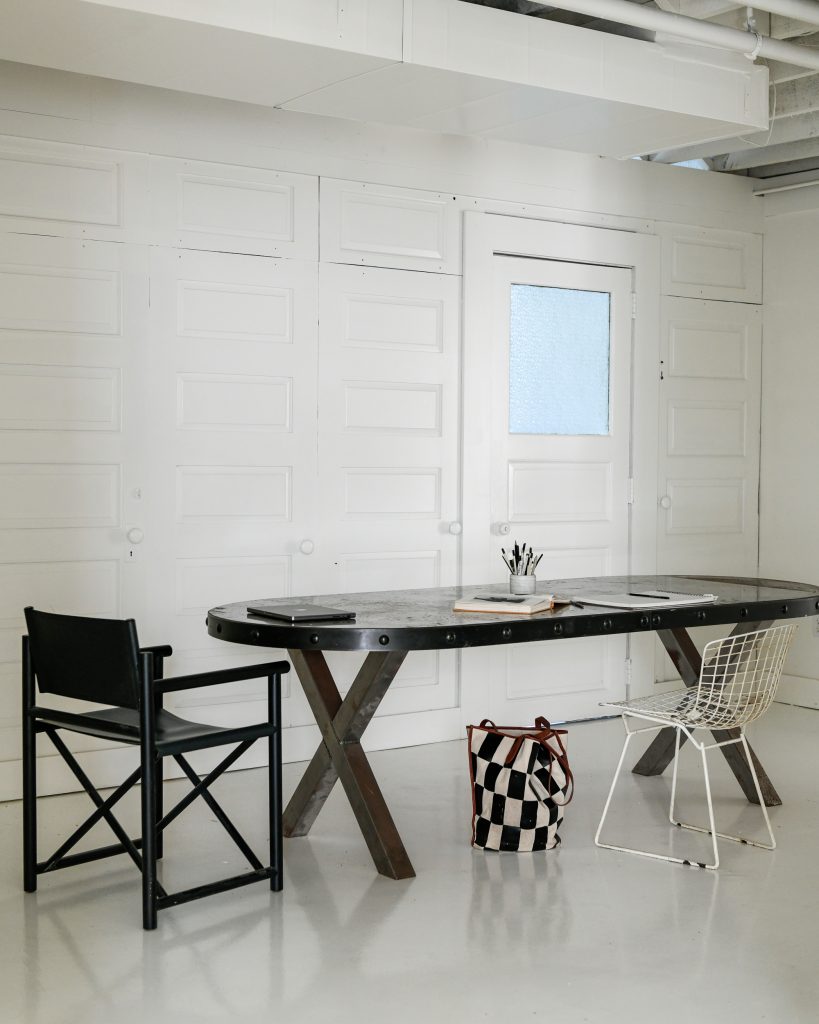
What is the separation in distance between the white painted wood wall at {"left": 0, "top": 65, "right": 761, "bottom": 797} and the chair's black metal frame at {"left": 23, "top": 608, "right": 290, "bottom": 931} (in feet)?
3.29

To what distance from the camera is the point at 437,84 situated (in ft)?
13.9

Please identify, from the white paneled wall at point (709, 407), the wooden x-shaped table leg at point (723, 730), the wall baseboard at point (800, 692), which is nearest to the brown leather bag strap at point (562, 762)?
the wooden x-shaped table leg at point (723, 730)

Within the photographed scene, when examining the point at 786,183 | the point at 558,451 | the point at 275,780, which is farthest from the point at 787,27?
the point at 275,780

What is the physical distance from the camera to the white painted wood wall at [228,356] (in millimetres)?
4598

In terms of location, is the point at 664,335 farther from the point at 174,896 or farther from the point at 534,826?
the point at 174,896

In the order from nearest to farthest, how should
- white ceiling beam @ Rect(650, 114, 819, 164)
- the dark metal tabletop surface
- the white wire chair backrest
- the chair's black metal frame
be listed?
the chair's black metal frame < the dark metal tabletop surface < the white wire chair backrest < white ceiling beam @ Rect(650, 114, 819, 164)

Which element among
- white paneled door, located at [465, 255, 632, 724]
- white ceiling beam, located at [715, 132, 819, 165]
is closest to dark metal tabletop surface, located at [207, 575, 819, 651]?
white paneled door, located at [465, 255, 632, 724]

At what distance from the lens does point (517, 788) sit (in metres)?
4.00

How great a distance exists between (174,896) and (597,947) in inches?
46.5

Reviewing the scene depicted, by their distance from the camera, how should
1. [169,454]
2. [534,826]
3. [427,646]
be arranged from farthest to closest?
[169,454] → [534,826] → [427,646]

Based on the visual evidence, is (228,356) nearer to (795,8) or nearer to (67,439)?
(67,439)


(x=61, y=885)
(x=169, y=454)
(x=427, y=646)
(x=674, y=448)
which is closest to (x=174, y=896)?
(x=61, y=885)

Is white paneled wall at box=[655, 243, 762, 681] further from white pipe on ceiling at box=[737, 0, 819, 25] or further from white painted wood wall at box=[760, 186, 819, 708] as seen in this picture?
white pipe on ceiling at box=[737, 0, 819, 25]

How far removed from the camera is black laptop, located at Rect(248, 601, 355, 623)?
3.61m
